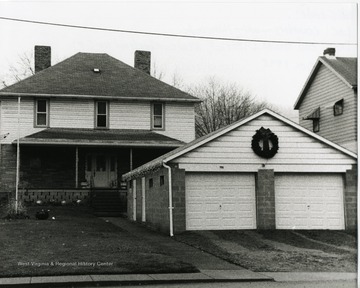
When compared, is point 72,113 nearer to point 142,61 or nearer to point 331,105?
point 142,61

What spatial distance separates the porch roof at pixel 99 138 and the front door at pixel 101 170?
4.74 ft

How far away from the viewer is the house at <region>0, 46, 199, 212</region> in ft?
96.1

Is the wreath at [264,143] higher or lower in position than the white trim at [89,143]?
lower

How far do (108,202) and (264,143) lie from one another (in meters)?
11.1

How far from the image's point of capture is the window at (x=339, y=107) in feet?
88.0

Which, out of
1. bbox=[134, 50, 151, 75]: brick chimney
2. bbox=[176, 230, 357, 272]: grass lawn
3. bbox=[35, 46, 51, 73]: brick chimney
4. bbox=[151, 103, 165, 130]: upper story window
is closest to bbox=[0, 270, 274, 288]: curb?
bbox=[176, 230, 357, 272]: grass lawn

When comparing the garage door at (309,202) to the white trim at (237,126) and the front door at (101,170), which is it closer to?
the white trim at (237,126)

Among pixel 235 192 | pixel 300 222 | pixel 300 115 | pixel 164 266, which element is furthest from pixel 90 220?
pixel 300 115

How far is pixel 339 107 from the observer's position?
1070 inches

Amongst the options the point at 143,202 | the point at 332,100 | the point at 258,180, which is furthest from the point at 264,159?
the point at 332,100

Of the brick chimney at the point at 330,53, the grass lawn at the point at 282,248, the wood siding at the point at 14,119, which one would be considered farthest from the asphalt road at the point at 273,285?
the wood siding at the point at 14,119

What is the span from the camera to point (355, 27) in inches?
426

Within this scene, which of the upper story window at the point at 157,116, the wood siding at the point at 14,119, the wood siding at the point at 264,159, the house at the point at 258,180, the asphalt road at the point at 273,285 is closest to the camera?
the asphalt road at the point at 273,285

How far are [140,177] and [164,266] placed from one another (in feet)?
38.6
